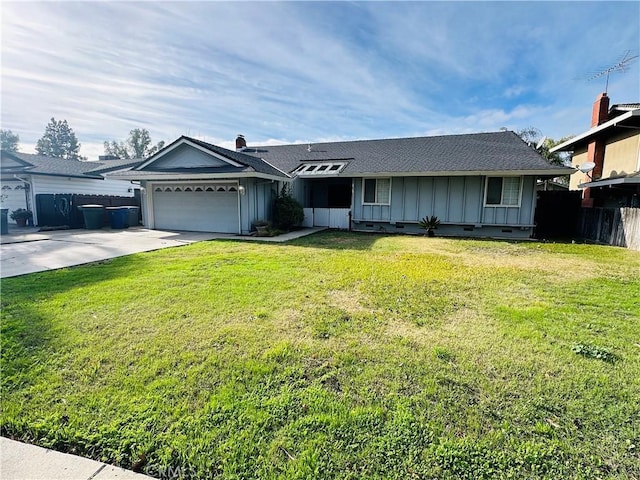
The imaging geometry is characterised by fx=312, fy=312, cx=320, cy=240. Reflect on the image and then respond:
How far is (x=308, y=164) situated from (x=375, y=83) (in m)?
4.86

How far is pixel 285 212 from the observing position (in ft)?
44.1

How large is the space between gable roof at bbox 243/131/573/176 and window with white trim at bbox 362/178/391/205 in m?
0.60

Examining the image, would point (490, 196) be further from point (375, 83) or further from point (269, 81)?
point (269, 81)

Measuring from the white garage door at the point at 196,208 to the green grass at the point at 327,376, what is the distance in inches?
301

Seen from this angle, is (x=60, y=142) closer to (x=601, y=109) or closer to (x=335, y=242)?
(x=335, y=242)

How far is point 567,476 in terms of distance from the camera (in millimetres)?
1800

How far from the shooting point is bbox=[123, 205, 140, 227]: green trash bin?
49.3 ft

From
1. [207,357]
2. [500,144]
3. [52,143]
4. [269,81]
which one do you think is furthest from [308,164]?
[52,143]

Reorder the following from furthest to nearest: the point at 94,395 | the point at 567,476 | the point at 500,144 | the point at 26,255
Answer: the point at 500,144
the point at 26,255
the point at 94,395
the point at 567,476

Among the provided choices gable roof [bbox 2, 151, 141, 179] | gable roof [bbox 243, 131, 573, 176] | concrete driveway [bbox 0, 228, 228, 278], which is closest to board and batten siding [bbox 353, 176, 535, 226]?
gable roof [bbox 243, 131, 573, 176]

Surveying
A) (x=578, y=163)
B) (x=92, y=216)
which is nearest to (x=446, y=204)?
(x=578, y=163)

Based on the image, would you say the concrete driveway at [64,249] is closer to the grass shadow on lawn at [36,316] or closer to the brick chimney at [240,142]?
the grass shadow on lawn at [36,316]

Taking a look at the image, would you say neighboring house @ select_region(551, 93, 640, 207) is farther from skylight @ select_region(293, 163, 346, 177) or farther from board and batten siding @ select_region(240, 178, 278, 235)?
board and batten siding @ select_region(240, 178, 278, 235)

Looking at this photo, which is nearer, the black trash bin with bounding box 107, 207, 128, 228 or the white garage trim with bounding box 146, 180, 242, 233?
the white garage trim with bounding box 146, 180, 242, 233
